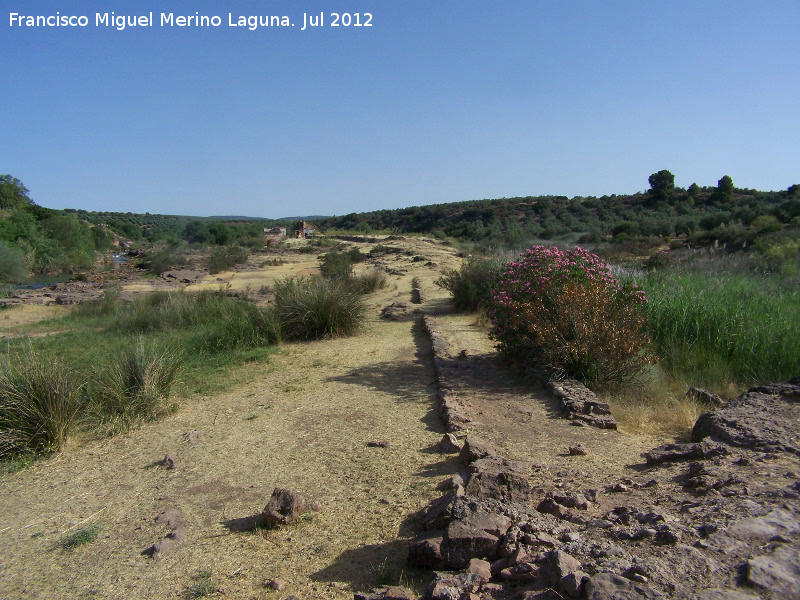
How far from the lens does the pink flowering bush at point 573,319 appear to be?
713 cm

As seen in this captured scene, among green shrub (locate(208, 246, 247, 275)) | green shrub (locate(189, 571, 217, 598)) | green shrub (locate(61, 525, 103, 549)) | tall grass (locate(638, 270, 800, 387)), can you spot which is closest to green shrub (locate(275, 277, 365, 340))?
tall grass (locate(638, 270, 800, 387))

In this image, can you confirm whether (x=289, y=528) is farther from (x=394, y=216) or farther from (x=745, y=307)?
(x=394, y=216)

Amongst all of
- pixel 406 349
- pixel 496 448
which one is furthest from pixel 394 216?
pixel 496 448

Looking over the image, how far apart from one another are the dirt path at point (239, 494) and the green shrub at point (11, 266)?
24.1 meters

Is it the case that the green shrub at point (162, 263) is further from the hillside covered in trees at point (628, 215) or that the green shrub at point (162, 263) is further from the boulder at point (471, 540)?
the boulder at point (471, 540)

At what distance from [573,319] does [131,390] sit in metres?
5.49

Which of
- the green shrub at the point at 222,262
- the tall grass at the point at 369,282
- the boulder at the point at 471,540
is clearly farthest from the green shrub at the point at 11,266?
the boulder at the point at 471,540

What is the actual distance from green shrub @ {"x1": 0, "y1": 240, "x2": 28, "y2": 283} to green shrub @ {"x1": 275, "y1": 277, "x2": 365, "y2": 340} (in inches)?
828

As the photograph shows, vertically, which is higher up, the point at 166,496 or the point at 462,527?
the point at 462,527

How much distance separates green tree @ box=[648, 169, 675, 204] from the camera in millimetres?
50719

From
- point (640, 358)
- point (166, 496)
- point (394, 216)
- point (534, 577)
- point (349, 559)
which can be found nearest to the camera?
point (534, 577)

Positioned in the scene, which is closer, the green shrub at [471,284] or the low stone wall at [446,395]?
the low stone wall at [446,395]

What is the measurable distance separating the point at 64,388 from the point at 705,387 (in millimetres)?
7574

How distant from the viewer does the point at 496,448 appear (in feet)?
17.8
